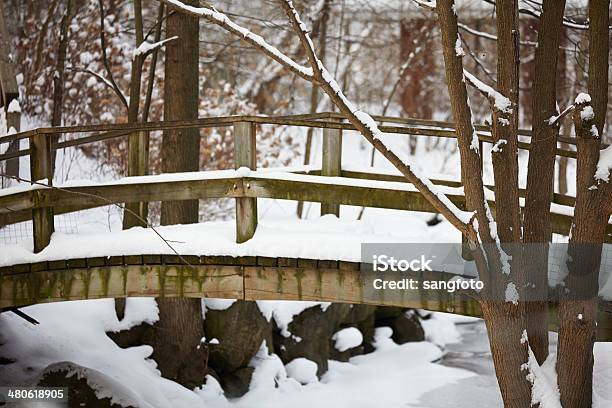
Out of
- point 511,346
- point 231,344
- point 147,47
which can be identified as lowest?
point 231,344

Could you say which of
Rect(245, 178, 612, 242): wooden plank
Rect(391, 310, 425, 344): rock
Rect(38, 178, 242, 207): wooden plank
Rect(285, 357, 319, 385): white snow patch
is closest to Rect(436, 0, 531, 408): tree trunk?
Rect(245, 178, 612, 242): wooden plank

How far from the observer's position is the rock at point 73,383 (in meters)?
8.50

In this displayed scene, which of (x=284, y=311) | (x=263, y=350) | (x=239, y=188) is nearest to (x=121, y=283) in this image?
(x=239, y=188)

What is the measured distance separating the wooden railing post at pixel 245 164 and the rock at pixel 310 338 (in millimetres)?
4965

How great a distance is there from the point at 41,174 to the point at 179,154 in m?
2.73

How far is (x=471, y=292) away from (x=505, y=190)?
3.11ft

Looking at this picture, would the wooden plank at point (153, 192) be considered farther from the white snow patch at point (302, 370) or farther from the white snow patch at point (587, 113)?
the white snow patch at point (302, 370)

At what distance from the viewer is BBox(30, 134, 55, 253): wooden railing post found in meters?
7.32

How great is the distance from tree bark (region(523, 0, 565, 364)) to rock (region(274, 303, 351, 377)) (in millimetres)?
6129

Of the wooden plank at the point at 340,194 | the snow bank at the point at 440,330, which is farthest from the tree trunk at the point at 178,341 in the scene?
the snow bank at the point at 440,330

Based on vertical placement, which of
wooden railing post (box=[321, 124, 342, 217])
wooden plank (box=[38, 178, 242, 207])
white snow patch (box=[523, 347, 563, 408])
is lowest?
white snow patch (box=[523, 347, 563, 408])

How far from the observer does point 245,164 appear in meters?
6.98

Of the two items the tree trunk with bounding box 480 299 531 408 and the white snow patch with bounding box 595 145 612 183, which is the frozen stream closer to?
the tree trunk with bounding box 480 299 531 408

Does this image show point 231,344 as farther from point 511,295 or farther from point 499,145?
point 499,145
